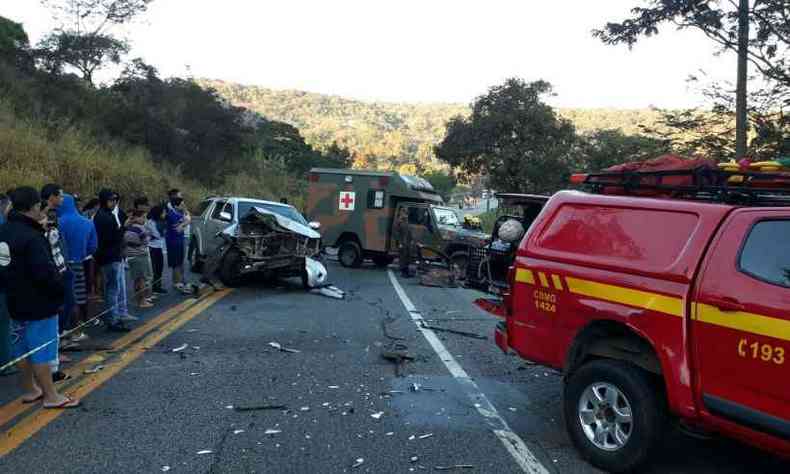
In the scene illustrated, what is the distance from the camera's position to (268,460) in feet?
14.3

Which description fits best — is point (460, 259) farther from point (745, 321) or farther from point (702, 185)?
point (745, 321)

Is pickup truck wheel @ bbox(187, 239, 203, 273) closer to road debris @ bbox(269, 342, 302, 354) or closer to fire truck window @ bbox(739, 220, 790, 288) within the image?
road debris @ bbox(269, 342, 302, 354)

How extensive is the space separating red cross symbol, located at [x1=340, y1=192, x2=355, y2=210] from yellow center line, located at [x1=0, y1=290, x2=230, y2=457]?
8.51 metres

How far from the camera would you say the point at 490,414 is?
548cm

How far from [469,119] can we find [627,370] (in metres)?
31.9

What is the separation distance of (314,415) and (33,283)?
249 cm

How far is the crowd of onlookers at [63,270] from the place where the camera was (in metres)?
5.19

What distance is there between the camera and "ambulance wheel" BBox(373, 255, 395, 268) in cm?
1811

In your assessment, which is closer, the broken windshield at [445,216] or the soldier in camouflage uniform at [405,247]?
the soldier in camouflage uniform at [405,247]

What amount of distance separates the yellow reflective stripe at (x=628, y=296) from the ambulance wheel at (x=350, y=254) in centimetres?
1331

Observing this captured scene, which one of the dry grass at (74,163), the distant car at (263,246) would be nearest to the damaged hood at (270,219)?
the distant car at (263,246)

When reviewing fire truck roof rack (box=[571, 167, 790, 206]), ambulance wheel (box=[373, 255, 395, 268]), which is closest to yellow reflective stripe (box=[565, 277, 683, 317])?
fire truck roof rack (box=[571, 167, 790, 206])

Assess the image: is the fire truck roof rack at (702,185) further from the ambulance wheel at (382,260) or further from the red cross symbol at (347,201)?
the red cross symbol at (347,201)

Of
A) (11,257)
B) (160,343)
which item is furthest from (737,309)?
(160,343)
